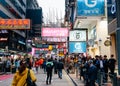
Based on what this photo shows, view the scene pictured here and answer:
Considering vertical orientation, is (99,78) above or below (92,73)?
below

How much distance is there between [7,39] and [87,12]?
52.1 metres

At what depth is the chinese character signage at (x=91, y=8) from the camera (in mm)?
33719

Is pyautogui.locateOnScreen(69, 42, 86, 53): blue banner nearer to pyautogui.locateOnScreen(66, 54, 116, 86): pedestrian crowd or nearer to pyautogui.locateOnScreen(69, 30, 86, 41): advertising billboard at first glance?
pyautogui.locateOnScreen(69, 30, 86, 41): advertising billboard

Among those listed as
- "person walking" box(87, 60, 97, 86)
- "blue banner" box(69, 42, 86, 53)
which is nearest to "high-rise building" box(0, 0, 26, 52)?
"blue banner" box(69, 42, 86, 53)

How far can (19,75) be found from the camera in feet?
30.0

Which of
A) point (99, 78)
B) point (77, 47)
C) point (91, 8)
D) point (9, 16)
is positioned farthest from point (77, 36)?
point (9, 16)

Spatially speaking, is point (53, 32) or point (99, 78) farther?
point (53, 32)

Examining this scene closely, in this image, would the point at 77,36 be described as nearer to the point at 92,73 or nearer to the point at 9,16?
the point at 92,73

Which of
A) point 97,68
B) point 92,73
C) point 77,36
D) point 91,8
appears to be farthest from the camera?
point 91,8

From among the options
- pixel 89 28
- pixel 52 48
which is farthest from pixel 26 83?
pixel 52 48

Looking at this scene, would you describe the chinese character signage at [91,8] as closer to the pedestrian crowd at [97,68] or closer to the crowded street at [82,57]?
the crowded street at [82,57]

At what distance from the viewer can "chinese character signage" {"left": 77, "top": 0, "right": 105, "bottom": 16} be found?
3372 cm

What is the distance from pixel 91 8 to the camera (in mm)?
33938

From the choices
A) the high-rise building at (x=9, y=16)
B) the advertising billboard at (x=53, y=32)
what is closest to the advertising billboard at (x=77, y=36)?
the advertising billboard at (x=53, y=32)
